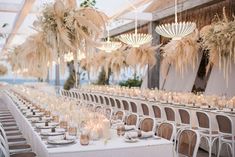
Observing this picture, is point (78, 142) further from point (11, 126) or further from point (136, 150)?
point (11, 126)

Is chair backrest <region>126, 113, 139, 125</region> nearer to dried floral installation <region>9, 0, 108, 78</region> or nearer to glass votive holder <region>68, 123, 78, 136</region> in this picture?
dried floral installation <region>9, 0, 108, 78</region>

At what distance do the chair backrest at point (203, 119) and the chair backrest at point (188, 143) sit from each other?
168cm

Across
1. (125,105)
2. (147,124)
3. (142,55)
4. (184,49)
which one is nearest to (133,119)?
(147,124)

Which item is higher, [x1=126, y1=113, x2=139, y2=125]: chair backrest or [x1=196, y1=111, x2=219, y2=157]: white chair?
[x1=126, y1=113, x2=139, y2=125]: chair backrest

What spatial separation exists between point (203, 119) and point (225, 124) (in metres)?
0.47

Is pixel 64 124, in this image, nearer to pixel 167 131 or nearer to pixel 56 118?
pixel 56 118

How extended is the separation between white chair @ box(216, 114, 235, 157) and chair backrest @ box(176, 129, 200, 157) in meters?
1.46

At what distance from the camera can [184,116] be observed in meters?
6.25

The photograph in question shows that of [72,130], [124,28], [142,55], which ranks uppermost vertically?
[124,28]

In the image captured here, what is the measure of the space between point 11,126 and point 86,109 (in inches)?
128

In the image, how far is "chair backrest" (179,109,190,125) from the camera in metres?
6.14

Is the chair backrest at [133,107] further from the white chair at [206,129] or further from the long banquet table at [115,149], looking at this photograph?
the long banquet table at [115,149]

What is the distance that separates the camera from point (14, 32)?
1503cm

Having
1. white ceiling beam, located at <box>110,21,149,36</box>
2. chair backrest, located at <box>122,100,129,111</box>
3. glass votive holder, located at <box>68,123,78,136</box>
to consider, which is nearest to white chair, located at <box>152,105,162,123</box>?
chair backrest, located at <box>122,100,129,111</box>
